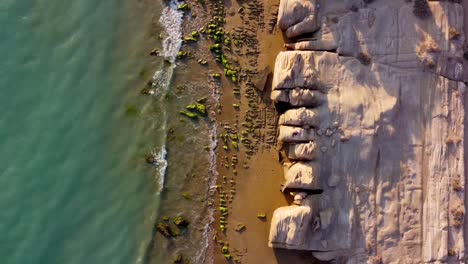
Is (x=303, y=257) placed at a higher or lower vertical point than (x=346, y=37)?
lower

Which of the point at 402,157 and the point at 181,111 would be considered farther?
the point at 181,111

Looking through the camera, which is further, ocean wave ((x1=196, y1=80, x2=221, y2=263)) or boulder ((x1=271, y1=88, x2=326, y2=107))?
ocean wave ((x1=196, y1=80, x2=221, y2=263))

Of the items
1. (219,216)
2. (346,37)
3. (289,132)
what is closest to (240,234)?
(219,216)

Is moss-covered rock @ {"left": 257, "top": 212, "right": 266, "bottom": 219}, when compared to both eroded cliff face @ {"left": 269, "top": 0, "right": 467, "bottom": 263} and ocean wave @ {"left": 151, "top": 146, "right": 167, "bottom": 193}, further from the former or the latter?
ocean wave @ {"left": 151, "top": 146, "right": 167, "bottom": 193}

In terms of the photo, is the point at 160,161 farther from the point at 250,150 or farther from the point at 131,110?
the point at 250,150

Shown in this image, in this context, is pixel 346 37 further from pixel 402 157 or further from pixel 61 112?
pixel 61 112

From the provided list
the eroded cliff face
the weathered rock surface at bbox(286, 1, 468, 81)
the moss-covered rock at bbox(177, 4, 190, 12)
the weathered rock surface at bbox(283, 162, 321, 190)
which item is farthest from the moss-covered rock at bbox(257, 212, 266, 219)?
the moss-covered rock at bbox(177, 4, 190, 12)

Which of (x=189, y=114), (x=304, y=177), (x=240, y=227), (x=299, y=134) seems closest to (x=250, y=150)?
(x=299, y=134)

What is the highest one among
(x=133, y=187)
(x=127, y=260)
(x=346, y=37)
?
(x=346, y=37)
